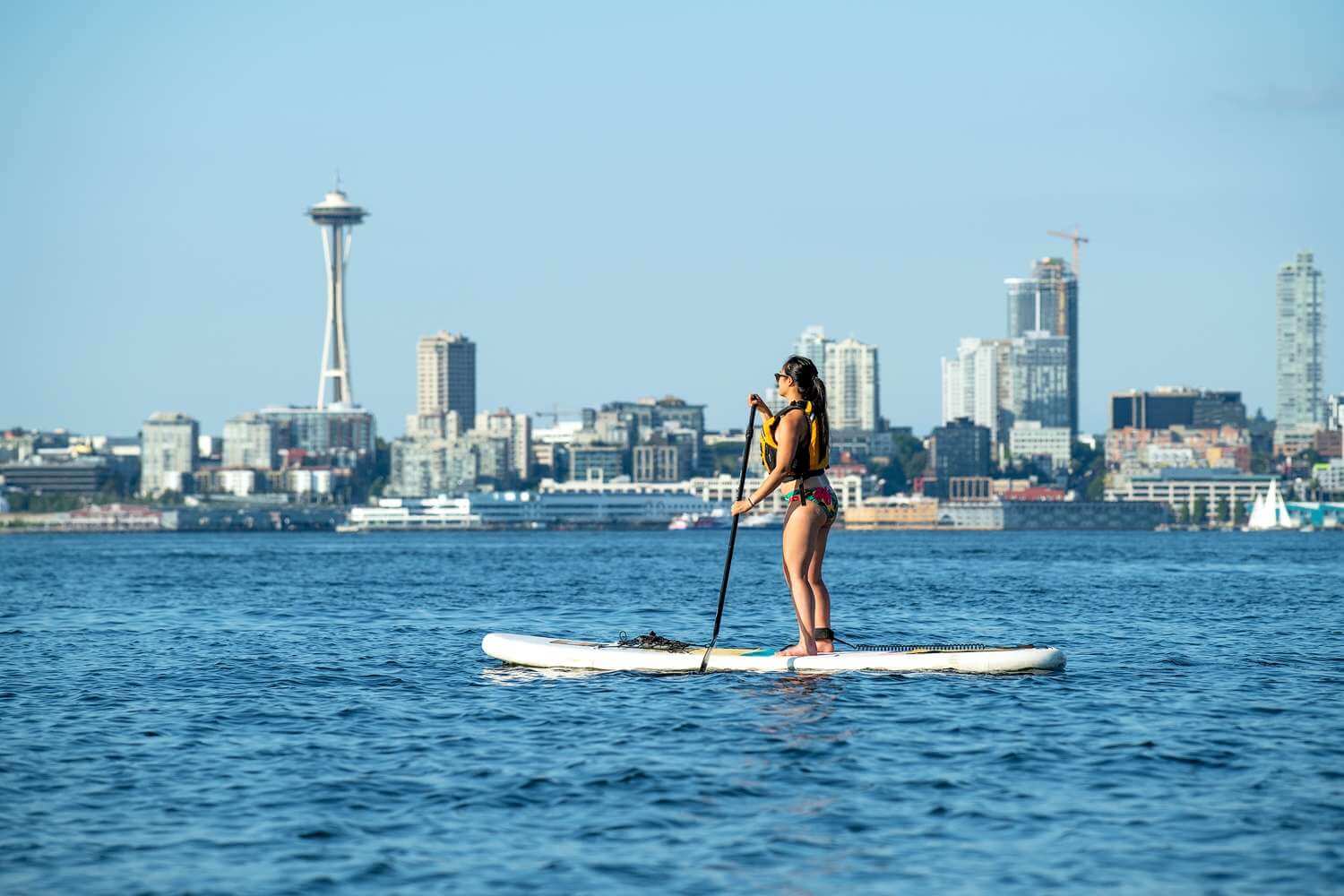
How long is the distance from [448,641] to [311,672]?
18.4 ft

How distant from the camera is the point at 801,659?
77.7ft

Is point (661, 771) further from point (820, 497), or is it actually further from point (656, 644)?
point (656, 644)

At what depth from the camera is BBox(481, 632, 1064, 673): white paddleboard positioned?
2378 cm

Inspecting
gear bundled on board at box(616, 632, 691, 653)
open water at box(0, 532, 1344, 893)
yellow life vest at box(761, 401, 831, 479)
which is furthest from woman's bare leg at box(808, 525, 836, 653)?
gear bundled on board at box(616, 632, 691, 653)

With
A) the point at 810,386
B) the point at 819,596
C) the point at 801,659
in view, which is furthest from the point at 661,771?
the point at 810,386

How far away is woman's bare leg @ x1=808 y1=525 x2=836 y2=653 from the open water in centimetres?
54

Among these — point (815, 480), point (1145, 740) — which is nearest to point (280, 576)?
point (815, 480)

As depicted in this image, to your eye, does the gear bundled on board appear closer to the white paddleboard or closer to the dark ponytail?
the white paddleboard

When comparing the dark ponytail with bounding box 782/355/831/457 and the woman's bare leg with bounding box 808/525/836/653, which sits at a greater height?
the dark ponytail with bounding box 782/355/831/457

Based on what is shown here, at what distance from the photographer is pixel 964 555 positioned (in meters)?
112

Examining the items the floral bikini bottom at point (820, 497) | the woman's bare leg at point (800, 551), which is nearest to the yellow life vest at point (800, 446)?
the floral bikini bottom at point (820, 497)

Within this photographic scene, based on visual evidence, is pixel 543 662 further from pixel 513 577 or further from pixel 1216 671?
pixel 513 577

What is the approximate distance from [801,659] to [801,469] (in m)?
2.24

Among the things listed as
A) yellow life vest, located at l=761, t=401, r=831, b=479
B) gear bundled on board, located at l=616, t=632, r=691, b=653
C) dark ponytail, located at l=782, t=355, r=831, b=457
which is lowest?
gear bundled on board, located at l=616, t=632, r=691, b=653
